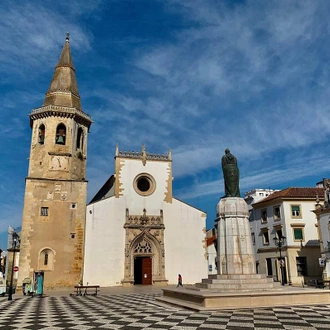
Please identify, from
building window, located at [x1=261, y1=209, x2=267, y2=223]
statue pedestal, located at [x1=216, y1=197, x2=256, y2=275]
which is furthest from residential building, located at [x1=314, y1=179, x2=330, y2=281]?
statue pedestal, located at [x1=216, y1=197, x2=256, y2=275]

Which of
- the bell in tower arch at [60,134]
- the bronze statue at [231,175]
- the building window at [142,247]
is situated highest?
the bell in tower arch at [60,134]

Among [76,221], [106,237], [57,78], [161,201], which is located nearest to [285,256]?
[161,201]

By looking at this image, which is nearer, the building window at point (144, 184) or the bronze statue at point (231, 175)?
the bronze statue at point (231, 175)

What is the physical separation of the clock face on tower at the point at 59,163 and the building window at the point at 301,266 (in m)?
23.8

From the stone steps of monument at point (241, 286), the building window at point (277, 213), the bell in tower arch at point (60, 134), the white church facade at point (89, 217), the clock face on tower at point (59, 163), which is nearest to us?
the stone steps of monument at point (241, 286)

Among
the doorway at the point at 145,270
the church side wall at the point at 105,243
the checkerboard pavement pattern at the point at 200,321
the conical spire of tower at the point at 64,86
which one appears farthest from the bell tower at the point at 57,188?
the checkerboard pavement pattern at the point at 200,321

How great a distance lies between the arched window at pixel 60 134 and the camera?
30891 mm

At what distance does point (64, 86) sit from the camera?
108 ft

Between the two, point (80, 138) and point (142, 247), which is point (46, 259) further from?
point (80, 138)

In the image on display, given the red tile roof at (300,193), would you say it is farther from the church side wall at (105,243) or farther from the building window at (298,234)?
the church side wall at (105,243)

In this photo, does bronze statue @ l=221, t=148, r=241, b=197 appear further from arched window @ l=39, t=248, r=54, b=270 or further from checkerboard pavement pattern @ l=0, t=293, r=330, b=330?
arched window @ l=39, t=248, r=54, b=270

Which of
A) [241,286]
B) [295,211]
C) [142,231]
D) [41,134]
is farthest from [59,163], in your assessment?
[295,211]

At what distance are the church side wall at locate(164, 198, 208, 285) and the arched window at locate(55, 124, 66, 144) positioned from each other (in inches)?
464

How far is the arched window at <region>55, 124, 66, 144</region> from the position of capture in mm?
30891
